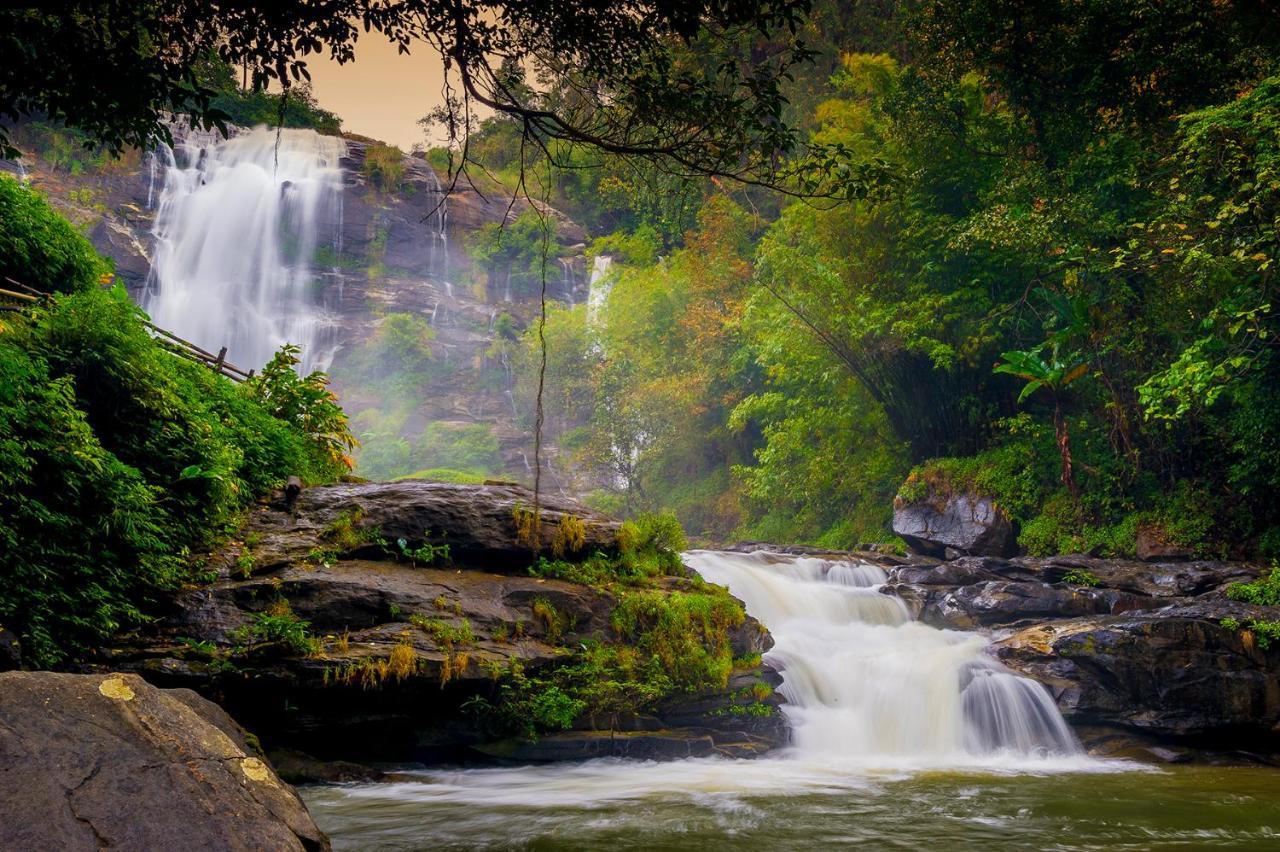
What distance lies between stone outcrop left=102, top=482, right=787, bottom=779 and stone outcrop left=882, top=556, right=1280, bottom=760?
3500 mm

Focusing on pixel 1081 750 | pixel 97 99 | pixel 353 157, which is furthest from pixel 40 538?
pixel 353 157

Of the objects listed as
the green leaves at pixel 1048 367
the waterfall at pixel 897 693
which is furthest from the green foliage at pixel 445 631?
the green leaves at pixel 1048 367

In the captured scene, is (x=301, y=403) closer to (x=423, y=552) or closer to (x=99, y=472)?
(x=423, y=552)

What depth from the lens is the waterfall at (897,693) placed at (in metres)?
8.68

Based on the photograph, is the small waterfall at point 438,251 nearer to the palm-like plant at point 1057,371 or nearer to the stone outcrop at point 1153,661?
the palm-like plant at point 1057,371

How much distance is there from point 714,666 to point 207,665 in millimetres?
4759

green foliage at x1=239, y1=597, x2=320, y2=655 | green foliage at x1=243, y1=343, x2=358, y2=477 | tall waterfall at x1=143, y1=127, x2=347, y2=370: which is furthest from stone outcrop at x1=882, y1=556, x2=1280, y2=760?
tall waterfall at x1=143, y1=127, x2=347, y2=370

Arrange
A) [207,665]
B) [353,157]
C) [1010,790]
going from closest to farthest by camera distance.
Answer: [207,665], [1010,790], [353,157]

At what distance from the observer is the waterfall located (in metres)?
8.68

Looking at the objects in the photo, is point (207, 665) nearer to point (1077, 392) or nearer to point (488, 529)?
point (488, 529)

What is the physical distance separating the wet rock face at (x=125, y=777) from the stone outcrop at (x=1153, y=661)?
8507 millimetres

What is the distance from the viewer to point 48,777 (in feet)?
10.1

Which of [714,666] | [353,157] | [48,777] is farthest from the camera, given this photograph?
[353,157]

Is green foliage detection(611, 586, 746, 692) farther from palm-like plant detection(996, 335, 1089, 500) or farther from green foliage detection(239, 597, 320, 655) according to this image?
palm-like plant detection(996, 335, 1089, 500)
